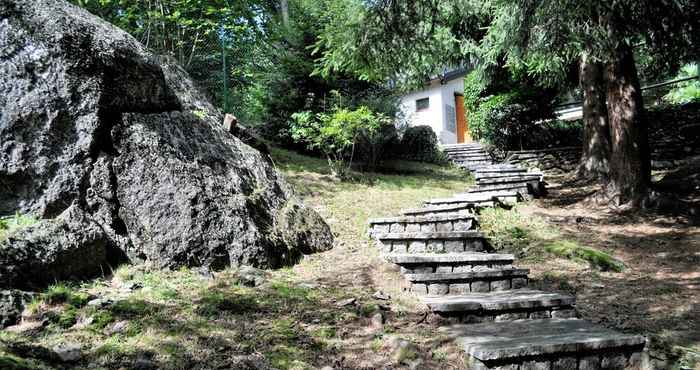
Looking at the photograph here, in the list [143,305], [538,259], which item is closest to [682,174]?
[538,259]

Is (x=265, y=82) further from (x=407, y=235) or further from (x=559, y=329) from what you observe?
(x=559, y=329)

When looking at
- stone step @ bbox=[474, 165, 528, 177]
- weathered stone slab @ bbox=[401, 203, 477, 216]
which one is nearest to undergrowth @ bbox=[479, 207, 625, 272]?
weathered stone slab @ bbox=[401, 203, 477, 216]

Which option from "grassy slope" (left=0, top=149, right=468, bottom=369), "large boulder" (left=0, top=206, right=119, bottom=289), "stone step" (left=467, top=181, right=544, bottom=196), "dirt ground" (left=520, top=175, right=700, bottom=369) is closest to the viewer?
"grassy slope" (left=0, top=149, right=468, bottom=369)

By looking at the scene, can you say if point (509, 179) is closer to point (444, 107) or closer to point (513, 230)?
point (513, 230)

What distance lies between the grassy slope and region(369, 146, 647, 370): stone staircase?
0.73ft

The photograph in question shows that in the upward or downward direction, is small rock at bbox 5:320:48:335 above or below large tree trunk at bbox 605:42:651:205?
below

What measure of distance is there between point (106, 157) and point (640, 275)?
211 inches

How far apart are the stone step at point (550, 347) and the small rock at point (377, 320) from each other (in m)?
0.44

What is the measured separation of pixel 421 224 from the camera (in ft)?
17.8

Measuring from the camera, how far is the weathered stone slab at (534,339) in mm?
2670

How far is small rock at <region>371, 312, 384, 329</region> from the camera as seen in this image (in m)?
3.15

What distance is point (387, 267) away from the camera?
4312 mm

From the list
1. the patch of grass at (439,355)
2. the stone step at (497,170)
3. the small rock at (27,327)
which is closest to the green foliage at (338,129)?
the stone step at (497,170)

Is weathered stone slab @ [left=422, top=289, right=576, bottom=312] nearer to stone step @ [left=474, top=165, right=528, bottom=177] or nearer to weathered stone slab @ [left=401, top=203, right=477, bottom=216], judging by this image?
weathered stone slab @ [left=401, top=203, right=477, bottom=216]
